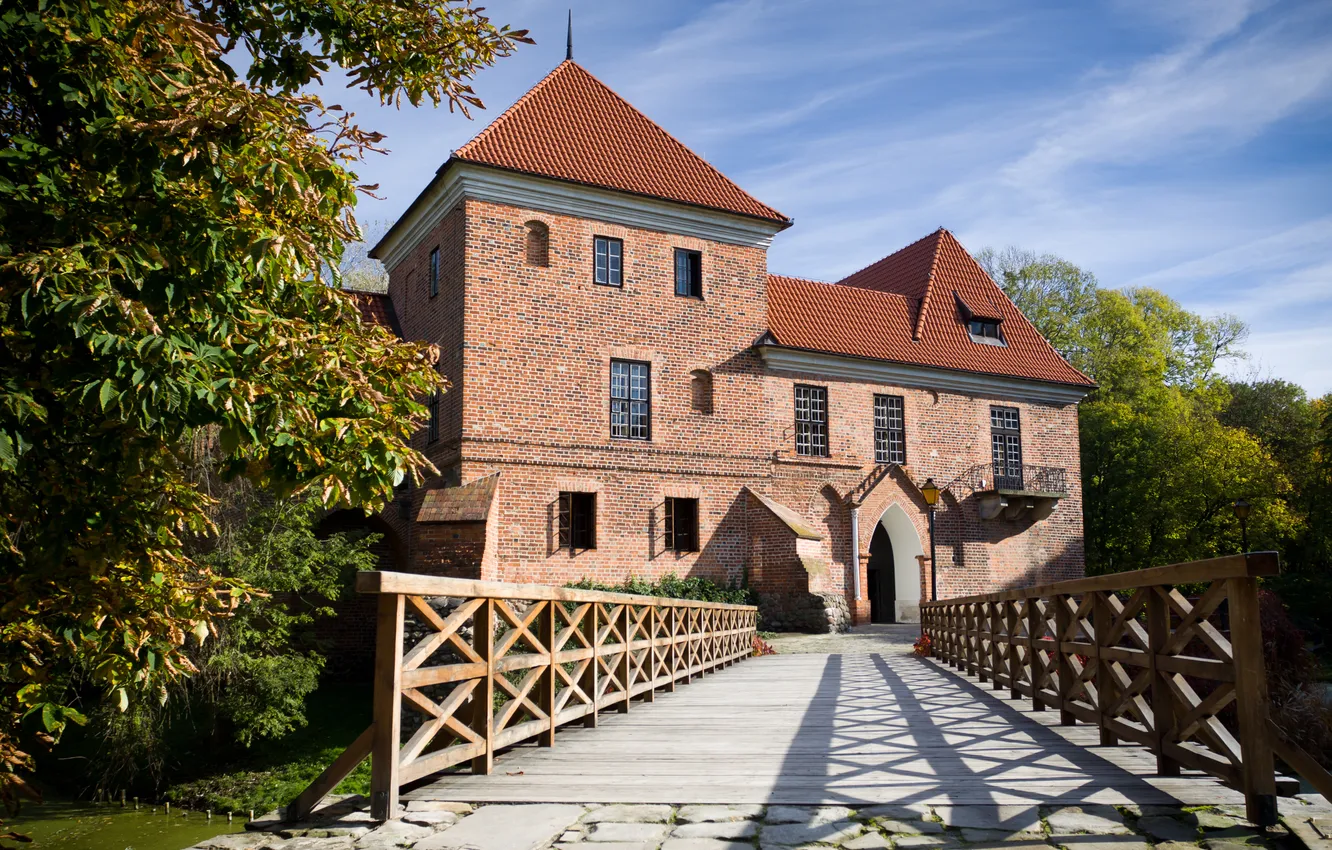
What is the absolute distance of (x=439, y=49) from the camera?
6.28 meters

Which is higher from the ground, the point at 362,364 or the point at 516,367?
the point at 516,367

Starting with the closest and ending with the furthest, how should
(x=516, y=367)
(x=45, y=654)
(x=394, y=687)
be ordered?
(x=394, y=687)
(x=45, y=654)
(x=516, y=367)

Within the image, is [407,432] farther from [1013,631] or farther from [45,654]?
[1013,631]

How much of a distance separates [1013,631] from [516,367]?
46.6 ft

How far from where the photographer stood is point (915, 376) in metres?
27.6

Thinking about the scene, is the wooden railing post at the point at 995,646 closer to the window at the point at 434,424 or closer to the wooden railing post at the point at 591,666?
the wooden railing post at the point at 591,666

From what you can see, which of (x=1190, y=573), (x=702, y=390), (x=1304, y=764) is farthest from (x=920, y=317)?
(x=1304, y=764)

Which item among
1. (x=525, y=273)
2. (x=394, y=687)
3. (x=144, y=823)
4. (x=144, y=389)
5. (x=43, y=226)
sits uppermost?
(x=525, y=273)

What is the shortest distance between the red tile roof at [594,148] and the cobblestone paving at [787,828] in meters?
18.1

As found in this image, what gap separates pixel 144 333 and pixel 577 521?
58.7 ft

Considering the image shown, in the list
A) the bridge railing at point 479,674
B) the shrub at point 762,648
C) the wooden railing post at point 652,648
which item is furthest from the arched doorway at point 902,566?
the bridge railing at point 479,674

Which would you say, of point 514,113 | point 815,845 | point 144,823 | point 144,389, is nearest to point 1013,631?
point 815,845

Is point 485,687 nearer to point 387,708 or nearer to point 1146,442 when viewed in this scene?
point 387,708

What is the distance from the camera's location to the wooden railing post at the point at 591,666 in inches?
301
